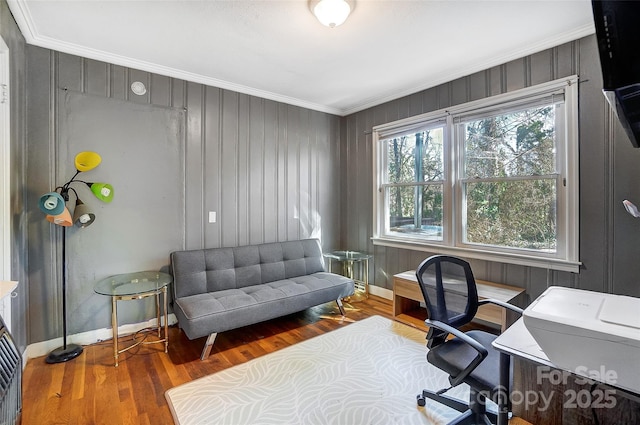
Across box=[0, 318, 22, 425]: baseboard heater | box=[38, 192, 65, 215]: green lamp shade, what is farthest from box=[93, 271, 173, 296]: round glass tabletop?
box=[0, 318, 22, 425]: baseboard heater

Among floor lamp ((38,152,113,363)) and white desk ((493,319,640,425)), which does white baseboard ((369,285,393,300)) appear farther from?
floor lamp ((38,152,113,363))

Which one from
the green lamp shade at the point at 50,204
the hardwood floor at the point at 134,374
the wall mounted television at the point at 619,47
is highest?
the wall mounted television at the point at 619,47

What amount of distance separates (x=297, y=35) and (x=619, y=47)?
6.77 ft

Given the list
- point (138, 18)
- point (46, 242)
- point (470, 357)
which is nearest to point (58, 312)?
point (46, 242)

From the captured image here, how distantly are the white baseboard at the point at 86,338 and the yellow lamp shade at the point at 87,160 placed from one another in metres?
1.46

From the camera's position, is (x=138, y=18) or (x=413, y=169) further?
(x=413, y=169)

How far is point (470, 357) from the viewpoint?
154 centimetres

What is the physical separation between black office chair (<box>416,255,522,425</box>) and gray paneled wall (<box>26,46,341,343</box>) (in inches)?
92.4

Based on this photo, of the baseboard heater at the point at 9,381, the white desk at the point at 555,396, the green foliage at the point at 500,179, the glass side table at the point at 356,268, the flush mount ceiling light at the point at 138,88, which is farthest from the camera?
the glass side table at the point at 356,268

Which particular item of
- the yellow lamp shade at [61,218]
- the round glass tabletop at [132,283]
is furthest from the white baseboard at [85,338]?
the yellow lamp shade at [61,218]

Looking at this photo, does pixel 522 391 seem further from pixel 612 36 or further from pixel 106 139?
pixel 106 139

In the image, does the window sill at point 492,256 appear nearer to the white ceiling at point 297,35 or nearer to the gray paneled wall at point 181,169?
the gray paneled wall at point 181,169

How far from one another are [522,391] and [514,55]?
2.77 metres

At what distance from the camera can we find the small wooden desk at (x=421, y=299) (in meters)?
2.45
